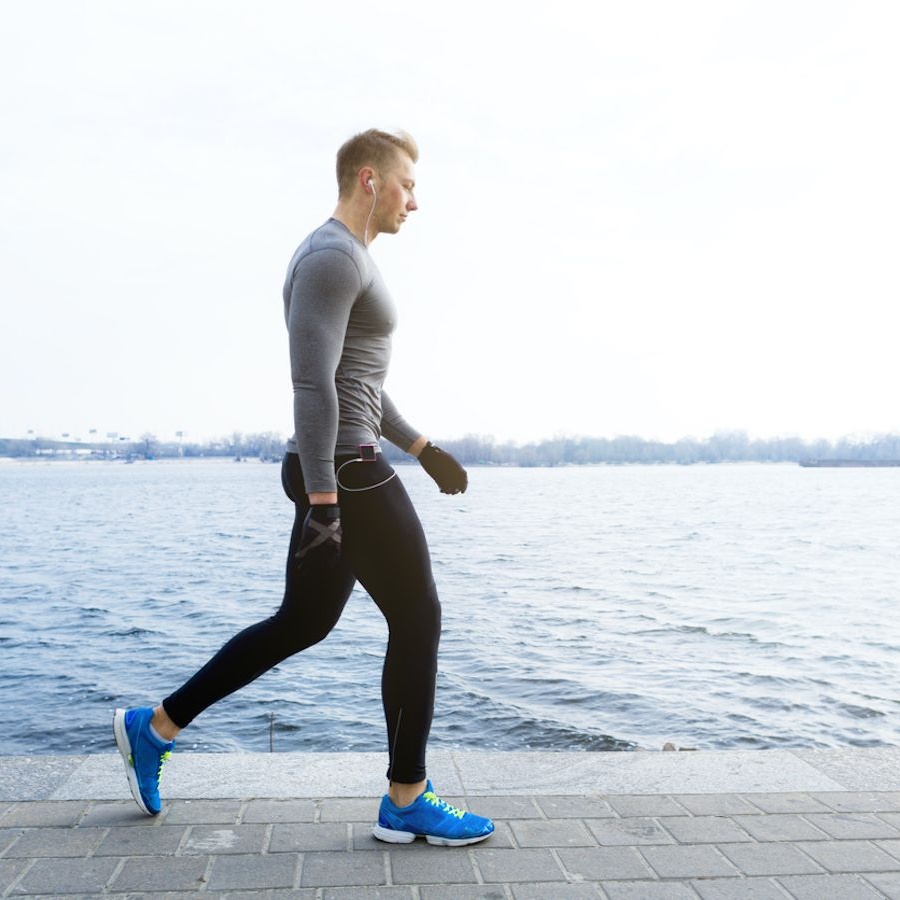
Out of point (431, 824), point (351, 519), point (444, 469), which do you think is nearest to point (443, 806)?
point (431, 824)

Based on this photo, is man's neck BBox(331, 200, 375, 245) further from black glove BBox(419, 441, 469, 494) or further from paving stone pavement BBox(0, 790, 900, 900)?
paving stone pavement BBox(0, 790, 900, 900)

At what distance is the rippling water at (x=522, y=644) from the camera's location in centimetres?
908

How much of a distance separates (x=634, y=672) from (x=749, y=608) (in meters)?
6.60

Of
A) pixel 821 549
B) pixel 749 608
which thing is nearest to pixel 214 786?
pixel 749 608

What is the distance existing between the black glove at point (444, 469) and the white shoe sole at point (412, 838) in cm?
106

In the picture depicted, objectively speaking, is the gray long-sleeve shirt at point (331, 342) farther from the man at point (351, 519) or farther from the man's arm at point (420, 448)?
the man's arm at point (420, 448)

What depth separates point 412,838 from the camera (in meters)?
3.02

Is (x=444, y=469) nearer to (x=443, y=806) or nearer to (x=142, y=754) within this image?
(x=443, y=806)

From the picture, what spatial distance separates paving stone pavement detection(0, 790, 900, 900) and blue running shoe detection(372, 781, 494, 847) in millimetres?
27

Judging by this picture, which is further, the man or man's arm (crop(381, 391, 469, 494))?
man's arm (crop(381, 391, 469, 494))

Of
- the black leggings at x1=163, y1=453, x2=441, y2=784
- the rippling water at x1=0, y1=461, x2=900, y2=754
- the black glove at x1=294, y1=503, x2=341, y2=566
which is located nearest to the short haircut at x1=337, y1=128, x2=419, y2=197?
the black leggings at x1=163, y1=453, x2=441, y2=784

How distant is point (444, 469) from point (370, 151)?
104 centimetres

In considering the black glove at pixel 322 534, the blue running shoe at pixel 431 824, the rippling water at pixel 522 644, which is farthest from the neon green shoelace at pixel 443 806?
the rippling water at pixel 522 644

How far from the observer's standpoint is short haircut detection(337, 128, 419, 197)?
10.2 feet
